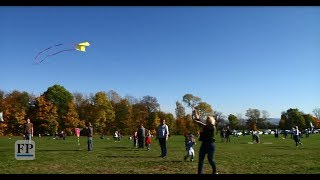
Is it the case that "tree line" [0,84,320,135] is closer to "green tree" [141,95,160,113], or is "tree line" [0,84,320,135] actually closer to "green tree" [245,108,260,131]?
"green tree" [141,95,160,113]

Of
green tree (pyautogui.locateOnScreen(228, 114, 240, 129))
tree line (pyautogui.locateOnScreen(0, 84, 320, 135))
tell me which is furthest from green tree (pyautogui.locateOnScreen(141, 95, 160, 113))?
green tree (pyautogui.locateOnScreen(228, 114, 240, 129))

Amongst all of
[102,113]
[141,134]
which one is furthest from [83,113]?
[141,134]

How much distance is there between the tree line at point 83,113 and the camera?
249 feet

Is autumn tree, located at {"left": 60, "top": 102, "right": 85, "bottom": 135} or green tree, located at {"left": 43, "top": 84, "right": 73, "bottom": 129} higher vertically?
green tree, located at {"left": 43, "top": 84, "right": 73, "bottom": 129}

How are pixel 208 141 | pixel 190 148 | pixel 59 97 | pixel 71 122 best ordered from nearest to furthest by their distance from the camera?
pixel 208 141, pixel 190 148, pixel 71 122, pixel 59 97

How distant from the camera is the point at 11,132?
235ft

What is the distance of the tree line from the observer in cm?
7575

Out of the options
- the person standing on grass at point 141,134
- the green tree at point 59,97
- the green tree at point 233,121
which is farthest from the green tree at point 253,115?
the person standing on grass at point 141,134

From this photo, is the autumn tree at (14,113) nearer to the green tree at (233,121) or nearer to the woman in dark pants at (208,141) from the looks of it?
the woman in dark pants at (208,141)

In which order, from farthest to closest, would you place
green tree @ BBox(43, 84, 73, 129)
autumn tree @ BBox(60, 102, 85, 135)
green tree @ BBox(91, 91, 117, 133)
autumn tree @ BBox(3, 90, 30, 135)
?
green tree @ BBox(43, 84, 73, 129) < green tree @ BBox(91, 91, 117, 133) < autumn tree @ BBox(60, 102, 85, 135) < autumn tree @ BBox(3, 90, 30, 135)

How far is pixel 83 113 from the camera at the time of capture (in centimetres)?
8544

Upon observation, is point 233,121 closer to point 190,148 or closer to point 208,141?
point 190,148
